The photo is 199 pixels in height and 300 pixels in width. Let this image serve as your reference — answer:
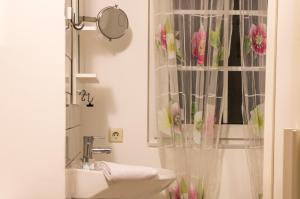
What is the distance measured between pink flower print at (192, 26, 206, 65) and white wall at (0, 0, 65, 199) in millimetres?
957

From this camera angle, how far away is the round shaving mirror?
2.18 metres

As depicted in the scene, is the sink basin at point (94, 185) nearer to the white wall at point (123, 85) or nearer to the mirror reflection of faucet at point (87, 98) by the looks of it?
the white wall at point (123, 85)

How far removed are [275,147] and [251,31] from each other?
167 cm

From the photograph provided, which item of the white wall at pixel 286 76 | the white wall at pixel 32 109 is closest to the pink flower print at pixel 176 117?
the white wall at pixel 32 109

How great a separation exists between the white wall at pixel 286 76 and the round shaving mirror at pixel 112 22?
1.66 meters

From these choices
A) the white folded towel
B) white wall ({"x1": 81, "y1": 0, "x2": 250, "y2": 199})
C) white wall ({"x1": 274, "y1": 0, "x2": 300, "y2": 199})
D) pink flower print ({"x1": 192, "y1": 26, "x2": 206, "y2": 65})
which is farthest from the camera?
white wall ({"x1": 81, "y1": 0, "x2": 250, "y2": 199})

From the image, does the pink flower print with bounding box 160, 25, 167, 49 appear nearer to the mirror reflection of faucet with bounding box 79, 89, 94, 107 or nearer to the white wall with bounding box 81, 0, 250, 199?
the white wall with bounding box 81, 0, 250, 199

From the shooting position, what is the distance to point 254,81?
2.17m

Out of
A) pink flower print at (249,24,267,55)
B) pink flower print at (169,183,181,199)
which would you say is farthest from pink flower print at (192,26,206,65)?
pink flower print at (169,183,181,199)

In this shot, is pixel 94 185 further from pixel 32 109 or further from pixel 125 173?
pixel 32 109

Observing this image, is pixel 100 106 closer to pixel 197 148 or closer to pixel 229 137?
pixel 197 148

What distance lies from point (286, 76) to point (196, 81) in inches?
63.1

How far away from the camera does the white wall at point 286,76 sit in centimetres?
55

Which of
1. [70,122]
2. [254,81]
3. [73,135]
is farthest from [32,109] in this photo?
[254,81]
